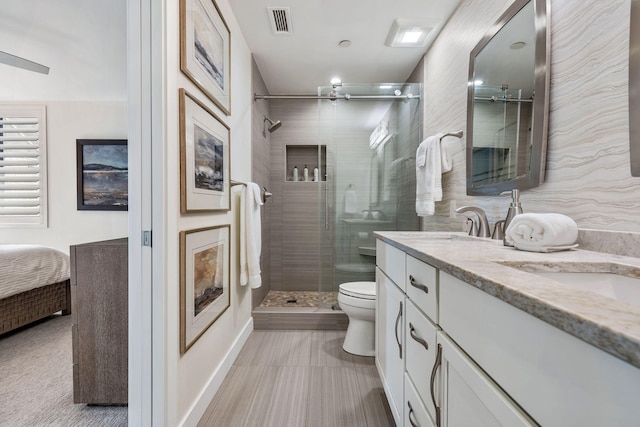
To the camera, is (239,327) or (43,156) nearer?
(43,156)

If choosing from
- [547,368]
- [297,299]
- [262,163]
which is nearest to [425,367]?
[547,368]

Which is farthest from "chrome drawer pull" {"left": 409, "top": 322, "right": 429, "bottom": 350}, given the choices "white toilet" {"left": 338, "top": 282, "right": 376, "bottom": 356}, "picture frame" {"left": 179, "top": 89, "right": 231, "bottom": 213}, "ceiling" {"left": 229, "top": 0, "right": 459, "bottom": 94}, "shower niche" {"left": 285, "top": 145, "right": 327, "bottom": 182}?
"shower niche" {"left": 285, "top": 145, "right": 327, "bottom": 182}

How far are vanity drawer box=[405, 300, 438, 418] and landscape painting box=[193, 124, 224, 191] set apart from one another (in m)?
1.12

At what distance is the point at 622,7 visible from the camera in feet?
2.83

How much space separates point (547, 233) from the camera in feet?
3.08

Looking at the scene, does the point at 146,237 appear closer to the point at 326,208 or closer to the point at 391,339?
the point at 391,339

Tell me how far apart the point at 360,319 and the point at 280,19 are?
222 centimetres

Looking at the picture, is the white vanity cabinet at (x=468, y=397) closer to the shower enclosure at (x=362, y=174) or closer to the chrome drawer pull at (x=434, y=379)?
the chrome drawer pull at (x=434, y=379)

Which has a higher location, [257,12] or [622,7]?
[257,12]

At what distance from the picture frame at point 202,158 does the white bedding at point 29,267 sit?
78 cm

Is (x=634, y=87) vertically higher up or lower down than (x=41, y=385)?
higher up

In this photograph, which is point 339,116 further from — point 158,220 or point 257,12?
point 158,220

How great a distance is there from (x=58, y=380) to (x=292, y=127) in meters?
2.95

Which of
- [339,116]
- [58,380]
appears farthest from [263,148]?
[58,380]
